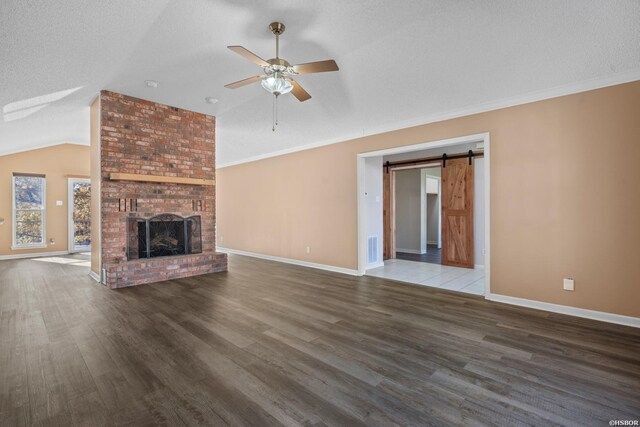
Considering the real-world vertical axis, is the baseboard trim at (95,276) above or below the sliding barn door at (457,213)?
below

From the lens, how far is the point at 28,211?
764 centimetres

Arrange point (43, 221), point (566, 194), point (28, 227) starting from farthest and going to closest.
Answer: point (43, 221), point (28, 227), point (566, 194)

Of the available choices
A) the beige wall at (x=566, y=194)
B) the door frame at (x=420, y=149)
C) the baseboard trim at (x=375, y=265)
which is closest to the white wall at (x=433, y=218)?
the baseboard trim at (x=375, y=265)

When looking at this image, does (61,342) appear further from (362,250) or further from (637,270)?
(637,270)

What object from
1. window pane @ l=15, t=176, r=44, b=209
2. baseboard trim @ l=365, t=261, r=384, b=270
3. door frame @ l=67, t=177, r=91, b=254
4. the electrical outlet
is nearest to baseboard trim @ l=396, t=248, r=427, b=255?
baseboard trim @ l=365, t=261, r=384, b=270

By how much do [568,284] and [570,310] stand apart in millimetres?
297

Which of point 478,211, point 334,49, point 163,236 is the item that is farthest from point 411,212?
point 163,236

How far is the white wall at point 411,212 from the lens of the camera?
845cm

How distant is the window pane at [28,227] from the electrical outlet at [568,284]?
11.3m

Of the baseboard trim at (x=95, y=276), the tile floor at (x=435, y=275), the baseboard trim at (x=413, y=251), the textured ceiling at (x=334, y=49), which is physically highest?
the textured ceiling at (x=334, y=49)

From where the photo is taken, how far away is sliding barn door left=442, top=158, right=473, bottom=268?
6027 millimetres

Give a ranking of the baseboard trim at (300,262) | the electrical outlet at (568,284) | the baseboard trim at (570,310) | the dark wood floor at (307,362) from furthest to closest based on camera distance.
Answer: the baseboard trim at (300,262)
the electrical outlet at (568,284)
the baseboard trim at (570,310)
the dark wood floor at (307,362)

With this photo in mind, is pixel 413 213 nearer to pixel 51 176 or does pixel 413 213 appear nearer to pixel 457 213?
pixel 457 213

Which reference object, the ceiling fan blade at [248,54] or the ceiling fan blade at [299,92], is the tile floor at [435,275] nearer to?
the ceiling fan blade at [299,92]
